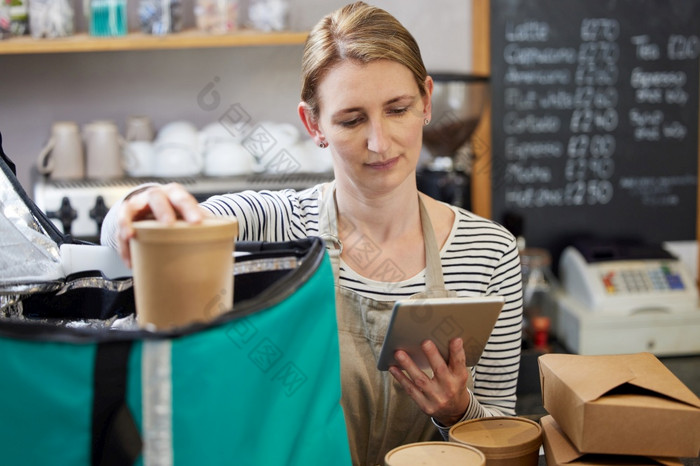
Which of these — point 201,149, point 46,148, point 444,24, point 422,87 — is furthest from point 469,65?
point 422,87

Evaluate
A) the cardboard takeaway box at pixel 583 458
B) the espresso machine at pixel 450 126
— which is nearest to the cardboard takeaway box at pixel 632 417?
the cardboard takeaway box at pixel 583 458

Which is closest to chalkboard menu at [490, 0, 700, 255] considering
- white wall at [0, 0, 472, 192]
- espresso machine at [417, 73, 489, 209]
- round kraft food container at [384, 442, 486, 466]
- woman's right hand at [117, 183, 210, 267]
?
white wall at [0, 0, 472, 192]

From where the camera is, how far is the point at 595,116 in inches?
123

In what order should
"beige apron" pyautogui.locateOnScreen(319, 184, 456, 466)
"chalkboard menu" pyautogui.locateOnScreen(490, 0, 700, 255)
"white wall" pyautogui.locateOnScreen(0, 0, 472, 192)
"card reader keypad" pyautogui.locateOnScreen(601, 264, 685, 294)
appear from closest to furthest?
"beige apron" pyautogui.locateOnScreen(319, 184, 456, 466) → "card reader keypad" pyautogui.locateOnScreen(601, 264, 685, 294) → "white wall" pyautogui.locateOnScreen(0, 0, 472, 192) → "chalkboard menu" pyautogui.locateOnScreen(490, 0, 700, 255)

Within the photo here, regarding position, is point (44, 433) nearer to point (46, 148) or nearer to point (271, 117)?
point (46, 148)

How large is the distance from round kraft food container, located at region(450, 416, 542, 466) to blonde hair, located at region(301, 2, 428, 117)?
600 mm

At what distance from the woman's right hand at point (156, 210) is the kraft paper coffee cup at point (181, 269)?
2 centimetres

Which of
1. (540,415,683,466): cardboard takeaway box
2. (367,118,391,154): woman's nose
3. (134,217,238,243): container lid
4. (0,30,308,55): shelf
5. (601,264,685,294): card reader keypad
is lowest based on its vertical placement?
(601,264,685,294): card reader keypad

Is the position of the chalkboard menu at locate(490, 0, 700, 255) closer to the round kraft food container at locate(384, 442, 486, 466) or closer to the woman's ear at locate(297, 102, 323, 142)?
the woman's ear at locate(297, 102, 323, 142)

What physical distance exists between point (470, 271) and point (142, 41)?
169 cm

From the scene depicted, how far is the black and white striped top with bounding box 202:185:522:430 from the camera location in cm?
142

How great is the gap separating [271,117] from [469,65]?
77 cm

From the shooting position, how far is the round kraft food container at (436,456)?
2.82 feet

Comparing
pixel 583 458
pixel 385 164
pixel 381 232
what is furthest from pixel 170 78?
pixel 583 458
